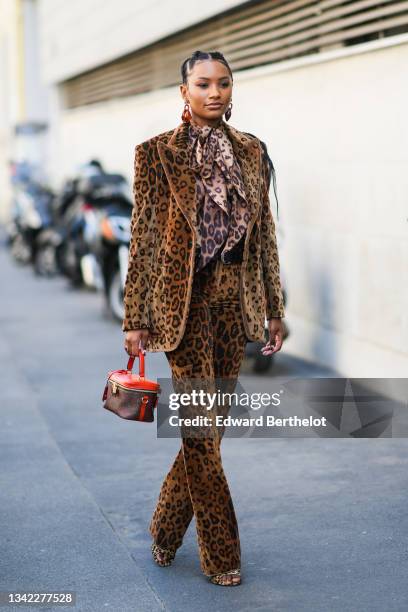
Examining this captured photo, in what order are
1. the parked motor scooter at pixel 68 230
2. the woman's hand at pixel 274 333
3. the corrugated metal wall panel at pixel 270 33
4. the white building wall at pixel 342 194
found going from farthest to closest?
1. the parked motor scooter at pixel 68 230
2. the corrugated metal wall panel at pixel 270 33
3. the white building wall at pixel 342 194
4. the woman's hand at pixel 274 333

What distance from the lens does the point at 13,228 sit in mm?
17047

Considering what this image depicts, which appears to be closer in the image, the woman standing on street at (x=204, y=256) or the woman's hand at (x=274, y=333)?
the woman standing on street at (x=204, y=256)

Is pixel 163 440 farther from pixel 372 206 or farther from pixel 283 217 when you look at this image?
pixel 283 217

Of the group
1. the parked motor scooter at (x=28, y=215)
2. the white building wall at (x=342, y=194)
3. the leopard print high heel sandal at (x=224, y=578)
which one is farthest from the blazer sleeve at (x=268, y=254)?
the parked motor scooter at (x=28, y=215)

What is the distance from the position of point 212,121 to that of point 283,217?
5054mm

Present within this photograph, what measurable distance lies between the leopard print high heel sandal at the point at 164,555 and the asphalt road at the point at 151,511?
40 mm

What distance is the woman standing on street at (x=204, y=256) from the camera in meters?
3.80

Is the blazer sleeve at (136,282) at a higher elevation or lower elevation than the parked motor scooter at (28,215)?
higher

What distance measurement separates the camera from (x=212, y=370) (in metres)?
3.88

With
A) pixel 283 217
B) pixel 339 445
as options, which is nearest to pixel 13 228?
pixel 283 217

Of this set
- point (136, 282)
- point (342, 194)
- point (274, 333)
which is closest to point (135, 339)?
point (136, 282)

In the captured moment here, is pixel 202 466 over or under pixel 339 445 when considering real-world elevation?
over

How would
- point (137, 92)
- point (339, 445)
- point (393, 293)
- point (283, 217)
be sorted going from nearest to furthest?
1. point (339, 445)
2. point (393, 293)
3. point (283, 217)
4. point (137, 92)

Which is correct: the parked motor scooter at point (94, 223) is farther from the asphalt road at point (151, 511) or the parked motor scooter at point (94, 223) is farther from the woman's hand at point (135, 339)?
the woman's hand at point (135, 339)
